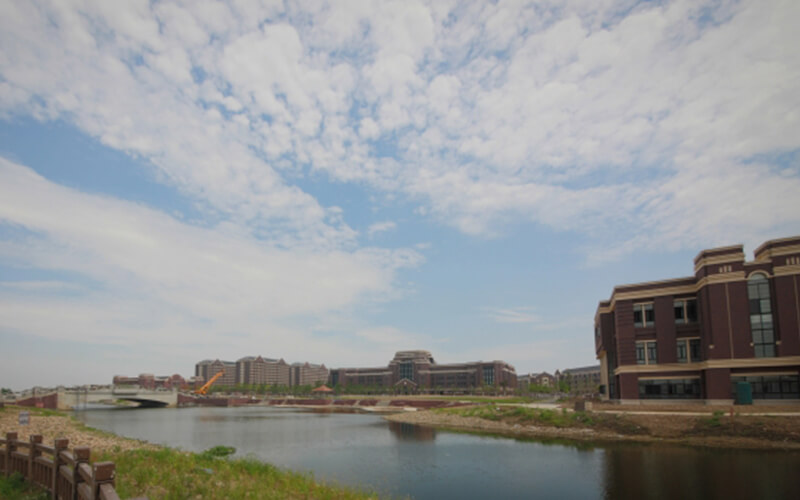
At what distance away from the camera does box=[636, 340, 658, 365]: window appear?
56469 mm

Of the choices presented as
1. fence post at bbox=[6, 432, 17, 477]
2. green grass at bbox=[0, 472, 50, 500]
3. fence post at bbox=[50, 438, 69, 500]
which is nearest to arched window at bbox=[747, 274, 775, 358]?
fence post at bbox=[50, 438, 69, 500]

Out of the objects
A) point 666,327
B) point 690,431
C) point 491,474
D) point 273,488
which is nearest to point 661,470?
point 491,474

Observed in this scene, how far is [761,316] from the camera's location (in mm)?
48500

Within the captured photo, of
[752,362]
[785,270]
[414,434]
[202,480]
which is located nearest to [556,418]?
[414,434]

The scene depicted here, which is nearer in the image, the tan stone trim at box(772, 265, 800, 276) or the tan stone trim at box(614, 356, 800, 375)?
the tan stone trim at box(614, 356, 800, 375)

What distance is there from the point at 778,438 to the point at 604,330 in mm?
31952

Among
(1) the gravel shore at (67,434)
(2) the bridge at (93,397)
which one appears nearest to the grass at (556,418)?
(1) the gravel shore at (67,434)

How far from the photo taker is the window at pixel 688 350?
53.8m

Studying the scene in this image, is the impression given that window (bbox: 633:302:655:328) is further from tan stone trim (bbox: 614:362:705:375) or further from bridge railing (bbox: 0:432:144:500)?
bridge railing (bbox: 0:432:144:500)

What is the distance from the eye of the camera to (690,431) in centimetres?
4159

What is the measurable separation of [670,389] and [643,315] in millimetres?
8380

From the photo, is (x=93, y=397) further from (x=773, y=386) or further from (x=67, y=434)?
(x=773, y=386)

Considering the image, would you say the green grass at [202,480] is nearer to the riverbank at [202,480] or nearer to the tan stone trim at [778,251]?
the riverbank at [202,480]

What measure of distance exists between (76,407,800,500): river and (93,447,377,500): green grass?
598 centimetres
